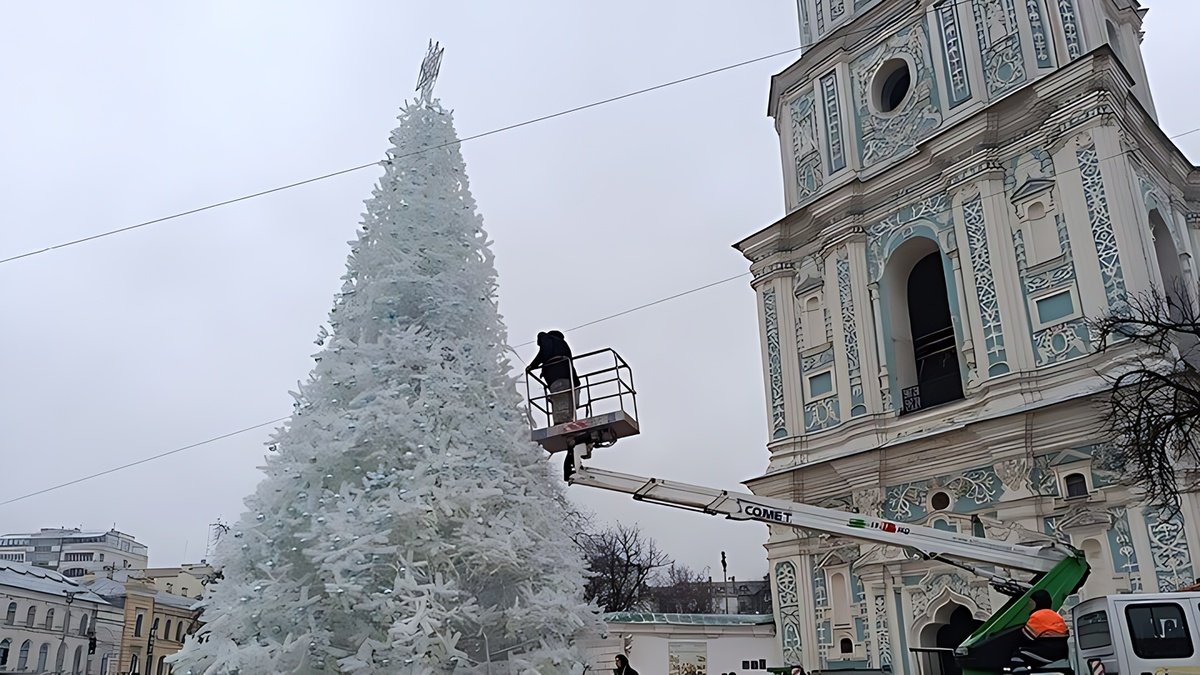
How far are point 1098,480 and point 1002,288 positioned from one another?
12.0ft

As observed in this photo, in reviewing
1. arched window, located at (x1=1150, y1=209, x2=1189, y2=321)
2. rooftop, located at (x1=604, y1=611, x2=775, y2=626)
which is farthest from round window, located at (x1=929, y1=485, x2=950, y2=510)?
arched window, located at (x1=1150, y1=209, x2=1189, y2=321)

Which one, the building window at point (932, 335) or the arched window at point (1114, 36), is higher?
the arched window at point (1114, 36)

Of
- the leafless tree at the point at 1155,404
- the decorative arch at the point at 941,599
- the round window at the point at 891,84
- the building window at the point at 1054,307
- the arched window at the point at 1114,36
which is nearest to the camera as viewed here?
the leafless tree at the point at 1155,404

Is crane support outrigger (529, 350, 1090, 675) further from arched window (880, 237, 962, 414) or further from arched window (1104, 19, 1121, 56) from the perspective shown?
arched window (1104, 19, 1121, 56)

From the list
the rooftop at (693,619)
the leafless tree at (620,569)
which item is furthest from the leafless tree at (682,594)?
the rooftop at (693,619)

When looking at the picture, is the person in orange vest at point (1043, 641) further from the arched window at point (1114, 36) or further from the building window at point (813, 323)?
the arched window at point (1114, 36)

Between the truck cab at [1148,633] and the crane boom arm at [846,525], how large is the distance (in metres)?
1.09

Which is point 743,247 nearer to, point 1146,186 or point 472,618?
point 1146,186

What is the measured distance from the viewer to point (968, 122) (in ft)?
55.1

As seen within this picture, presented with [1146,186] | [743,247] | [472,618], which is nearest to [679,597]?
[743,247]

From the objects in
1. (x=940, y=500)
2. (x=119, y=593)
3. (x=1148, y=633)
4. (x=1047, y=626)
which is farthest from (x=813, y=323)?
(x=119, y=593)

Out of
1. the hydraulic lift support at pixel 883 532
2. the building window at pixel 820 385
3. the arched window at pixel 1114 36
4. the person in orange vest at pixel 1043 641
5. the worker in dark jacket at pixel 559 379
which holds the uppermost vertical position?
the arched window at pixel 1114 36

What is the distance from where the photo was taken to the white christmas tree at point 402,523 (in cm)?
600

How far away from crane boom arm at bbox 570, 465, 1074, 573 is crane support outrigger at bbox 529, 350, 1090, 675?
0.04 feet
